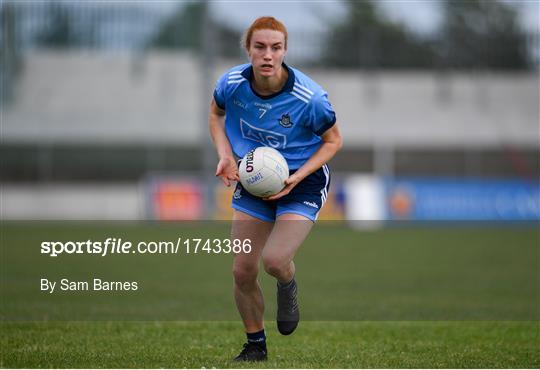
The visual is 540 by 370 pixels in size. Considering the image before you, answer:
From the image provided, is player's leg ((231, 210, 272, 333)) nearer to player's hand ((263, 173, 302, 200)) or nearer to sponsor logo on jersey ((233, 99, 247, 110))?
player's hand ((263, 173, 302, 200))

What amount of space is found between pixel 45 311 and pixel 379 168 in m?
28.2

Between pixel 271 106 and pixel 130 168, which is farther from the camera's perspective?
pixel 130 168

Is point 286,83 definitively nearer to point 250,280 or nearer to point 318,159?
point 318,159

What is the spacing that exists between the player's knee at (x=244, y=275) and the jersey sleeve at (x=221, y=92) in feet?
3.66

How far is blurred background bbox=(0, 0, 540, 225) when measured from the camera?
3603 cm

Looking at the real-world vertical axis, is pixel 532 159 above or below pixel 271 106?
below

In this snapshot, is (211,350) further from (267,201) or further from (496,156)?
(496,156)

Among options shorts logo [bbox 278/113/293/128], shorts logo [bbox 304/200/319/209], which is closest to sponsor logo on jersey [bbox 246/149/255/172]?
shorts logo [bbox 278/113/293/128]

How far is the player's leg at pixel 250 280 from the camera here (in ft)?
24.1

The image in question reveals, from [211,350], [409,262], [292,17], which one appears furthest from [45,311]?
[292,17]

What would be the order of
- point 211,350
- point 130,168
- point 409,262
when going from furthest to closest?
point 130,168 < point 409,262 < point 211,350

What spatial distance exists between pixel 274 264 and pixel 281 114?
3.25 ft

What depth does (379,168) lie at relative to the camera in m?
37.9
